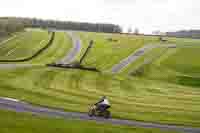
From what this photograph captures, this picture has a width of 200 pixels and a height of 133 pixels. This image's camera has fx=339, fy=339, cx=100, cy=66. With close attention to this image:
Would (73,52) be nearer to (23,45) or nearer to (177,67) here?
(23,45)

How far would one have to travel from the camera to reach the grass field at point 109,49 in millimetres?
91406

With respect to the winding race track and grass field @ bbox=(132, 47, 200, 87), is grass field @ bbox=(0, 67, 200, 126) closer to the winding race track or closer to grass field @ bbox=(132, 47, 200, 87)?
the winding race track

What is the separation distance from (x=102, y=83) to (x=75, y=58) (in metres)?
30.5

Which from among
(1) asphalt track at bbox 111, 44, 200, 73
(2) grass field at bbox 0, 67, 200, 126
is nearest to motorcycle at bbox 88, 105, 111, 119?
(2) grass field at bbox 0, 67, 200, 126

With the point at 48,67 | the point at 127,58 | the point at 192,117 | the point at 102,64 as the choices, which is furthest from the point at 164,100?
the point at 127,58

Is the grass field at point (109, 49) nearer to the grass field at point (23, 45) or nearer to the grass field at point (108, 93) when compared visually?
the grass field at point (23, 45)

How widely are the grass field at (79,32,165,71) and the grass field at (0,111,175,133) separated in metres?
51.3

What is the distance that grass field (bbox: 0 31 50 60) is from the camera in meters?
97.5

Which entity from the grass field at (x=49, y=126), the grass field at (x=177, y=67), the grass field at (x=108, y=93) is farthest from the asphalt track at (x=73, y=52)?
the grass field at (x=49, y=126)

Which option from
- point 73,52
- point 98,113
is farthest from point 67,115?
point 73,52

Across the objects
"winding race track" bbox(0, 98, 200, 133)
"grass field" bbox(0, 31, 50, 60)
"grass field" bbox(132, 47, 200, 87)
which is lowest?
"winding race track" bbox(0, 98, 200, 133)

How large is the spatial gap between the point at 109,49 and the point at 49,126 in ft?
261

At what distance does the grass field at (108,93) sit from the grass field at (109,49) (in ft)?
57.6

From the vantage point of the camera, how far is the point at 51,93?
50.3 m
